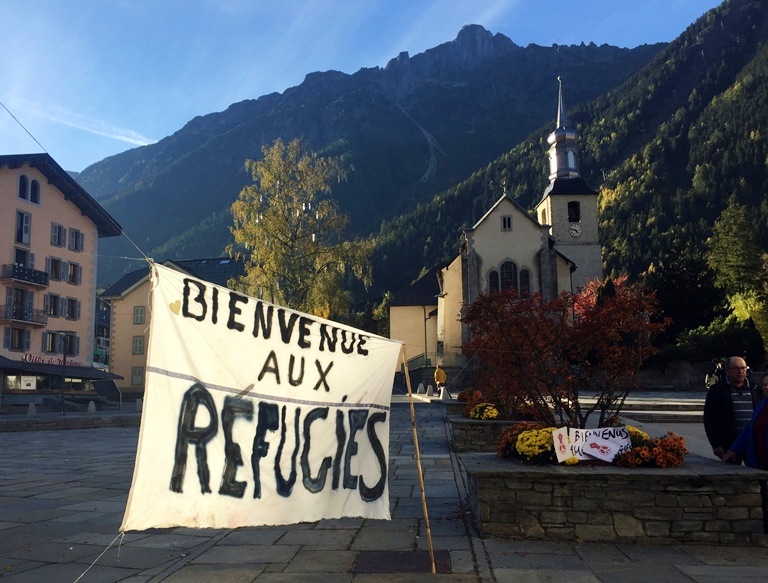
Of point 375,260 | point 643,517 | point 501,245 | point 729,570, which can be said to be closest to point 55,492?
point 643,517

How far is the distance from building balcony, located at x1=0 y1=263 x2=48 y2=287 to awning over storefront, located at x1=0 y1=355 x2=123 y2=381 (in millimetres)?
5302

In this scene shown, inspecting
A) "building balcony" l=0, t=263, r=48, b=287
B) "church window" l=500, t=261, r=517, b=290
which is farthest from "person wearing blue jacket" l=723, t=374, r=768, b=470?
"building balcony" l=0, t=263, r=48, b=287

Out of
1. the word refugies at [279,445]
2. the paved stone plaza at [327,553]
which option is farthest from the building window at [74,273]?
the word refugies at [279,445]

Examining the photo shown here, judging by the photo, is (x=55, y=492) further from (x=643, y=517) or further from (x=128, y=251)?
(x=128, y=251)

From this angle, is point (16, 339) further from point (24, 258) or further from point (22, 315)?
point (24, 258)

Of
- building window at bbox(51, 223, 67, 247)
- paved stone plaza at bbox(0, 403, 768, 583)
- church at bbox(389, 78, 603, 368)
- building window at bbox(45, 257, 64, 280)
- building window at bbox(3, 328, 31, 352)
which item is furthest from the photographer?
church at bbox(389, 78, 603, 368)

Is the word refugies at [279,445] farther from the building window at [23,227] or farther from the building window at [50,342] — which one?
the building window at [50,342]

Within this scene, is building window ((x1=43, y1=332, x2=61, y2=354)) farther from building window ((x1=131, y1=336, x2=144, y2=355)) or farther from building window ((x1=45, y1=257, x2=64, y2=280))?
building window ((x1=131, y1=336, x2=144, y2=355))

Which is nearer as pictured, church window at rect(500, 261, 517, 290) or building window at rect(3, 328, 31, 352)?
building window at rect(3, 328, 31, 352)

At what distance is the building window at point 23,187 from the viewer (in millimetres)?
44688

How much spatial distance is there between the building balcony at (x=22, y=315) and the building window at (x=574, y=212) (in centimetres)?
4258

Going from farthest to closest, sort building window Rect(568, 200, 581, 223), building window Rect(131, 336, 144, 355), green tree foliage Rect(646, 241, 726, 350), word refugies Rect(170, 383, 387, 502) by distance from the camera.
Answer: building window Rect(568, 200, 581, 223) < building window Rect(131, 336, 144, 355) < green tree foliage Rect(646, 241, 726, 350) < word refugies Rect(170, 383, 387, 502)

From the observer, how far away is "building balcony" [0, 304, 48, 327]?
1684 inches

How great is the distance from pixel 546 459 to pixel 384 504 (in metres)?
2.47
